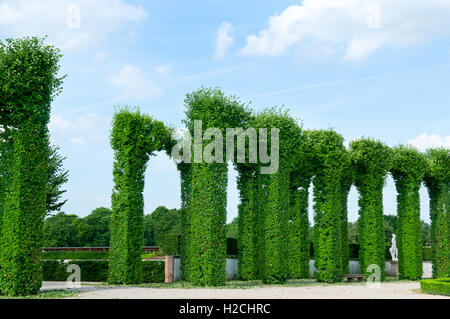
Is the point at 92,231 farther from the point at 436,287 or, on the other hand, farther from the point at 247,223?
the point at 436,287

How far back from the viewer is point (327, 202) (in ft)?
93.8

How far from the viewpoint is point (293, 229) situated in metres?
31.7

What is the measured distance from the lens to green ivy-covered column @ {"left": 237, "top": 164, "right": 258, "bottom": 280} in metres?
30.2

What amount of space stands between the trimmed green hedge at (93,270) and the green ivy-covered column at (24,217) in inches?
375

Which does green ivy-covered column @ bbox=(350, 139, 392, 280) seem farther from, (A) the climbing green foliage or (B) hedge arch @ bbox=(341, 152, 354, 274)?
(A) the climbing green foliage

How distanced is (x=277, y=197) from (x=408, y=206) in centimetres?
1260

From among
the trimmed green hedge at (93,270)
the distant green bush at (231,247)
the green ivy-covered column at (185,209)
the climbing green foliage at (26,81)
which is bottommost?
the trimmed green hedge at (93,270)

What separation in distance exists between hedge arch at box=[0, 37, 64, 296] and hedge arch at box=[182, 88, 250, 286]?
735 centimetres

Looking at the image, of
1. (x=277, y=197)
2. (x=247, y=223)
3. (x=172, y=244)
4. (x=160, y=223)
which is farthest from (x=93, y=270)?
(x=160, y=223)

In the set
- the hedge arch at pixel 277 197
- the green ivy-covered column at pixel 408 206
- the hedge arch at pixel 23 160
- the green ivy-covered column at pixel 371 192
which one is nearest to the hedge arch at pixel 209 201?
the hedge arch at pixel 277 197

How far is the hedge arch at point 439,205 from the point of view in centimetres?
3500

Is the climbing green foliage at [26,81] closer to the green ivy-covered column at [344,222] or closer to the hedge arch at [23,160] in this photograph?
the hedge arch at [23,160]

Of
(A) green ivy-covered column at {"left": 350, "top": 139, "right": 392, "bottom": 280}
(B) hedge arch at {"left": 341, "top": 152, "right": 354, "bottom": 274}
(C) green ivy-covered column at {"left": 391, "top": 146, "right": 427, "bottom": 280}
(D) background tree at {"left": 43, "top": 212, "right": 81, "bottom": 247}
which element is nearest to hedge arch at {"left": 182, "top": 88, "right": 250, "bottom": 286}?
(A) green ivy-covered column at {"left": 350, "top": 139, "right": 392, "bottom": 280}

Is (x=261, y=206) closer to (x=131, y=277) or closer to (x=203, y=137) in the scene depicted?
Result: (x=203, y=137)
